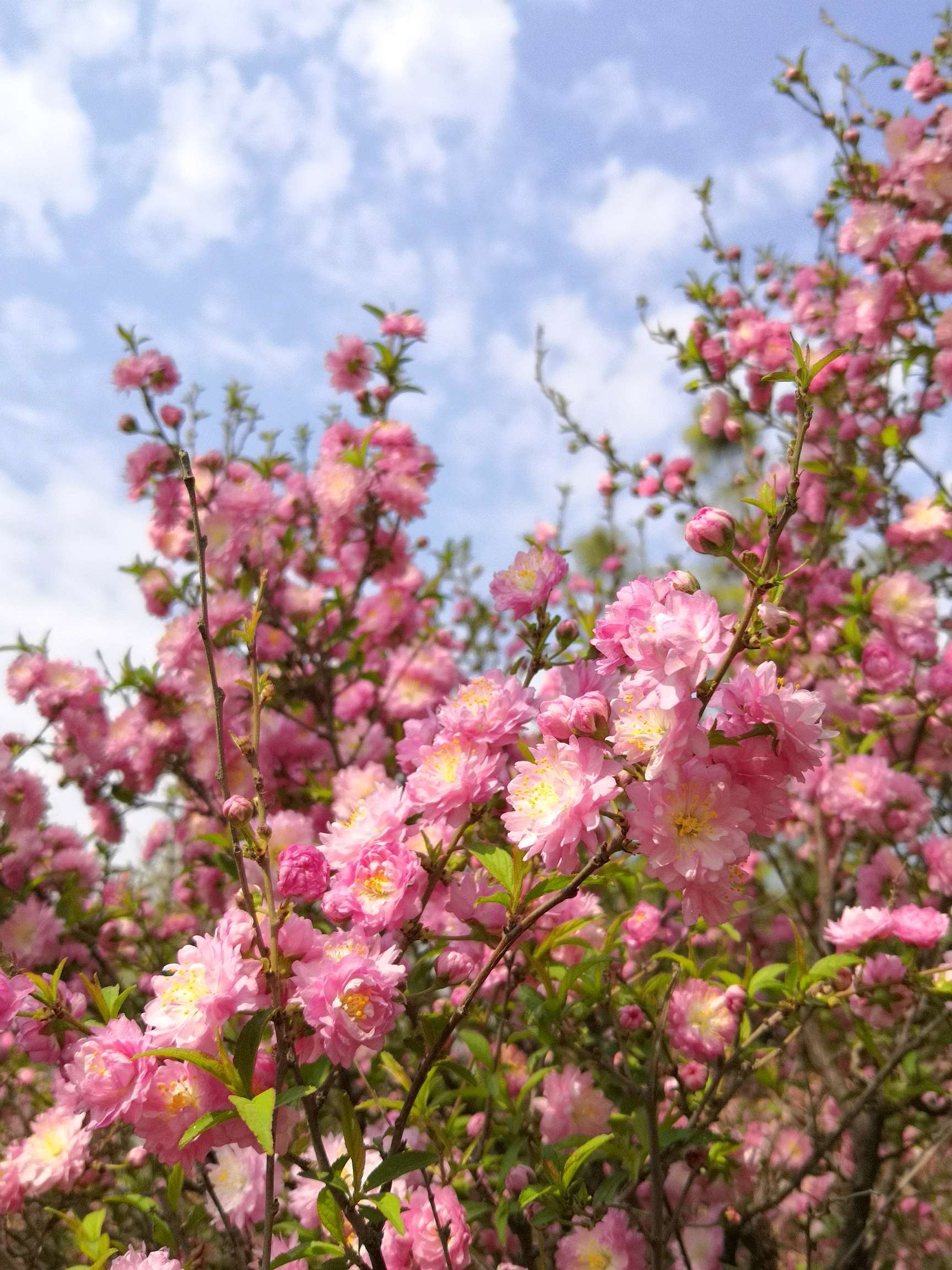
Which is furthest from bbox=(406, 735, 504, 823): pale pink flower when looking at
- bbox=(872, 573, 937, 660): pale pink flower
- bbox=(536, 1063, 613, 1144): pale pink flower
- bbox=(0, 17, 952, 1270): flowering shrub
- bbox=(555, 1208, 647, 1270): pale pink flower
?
bbox=(872, 573, 937, 660): pale pink flower

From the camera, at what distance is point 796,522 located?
3689mm

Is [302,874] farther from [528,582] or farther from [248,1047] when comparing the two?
[528,582]

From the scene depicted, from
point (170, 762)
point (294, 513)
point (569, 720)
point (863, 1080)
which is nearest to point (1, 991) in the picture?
point (569, 720)

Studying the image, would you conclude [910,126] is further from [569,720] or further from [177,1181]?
[177,1181]

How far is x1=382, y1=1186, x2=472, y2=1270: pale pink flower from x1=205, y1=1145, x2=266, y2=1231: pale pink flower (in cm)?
27

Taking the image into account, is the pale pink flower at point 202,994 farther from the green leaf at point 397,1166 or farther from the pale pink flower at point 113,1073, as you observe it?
the green leaf at point 397,1166

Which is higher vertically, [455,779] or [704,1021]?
[455,779]

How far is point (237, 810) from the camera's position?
1146 mm

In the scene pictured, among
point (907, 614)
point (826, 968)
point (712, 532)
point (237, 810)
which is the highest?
point (907, 614)

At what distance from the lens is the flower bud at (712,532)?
107 cm

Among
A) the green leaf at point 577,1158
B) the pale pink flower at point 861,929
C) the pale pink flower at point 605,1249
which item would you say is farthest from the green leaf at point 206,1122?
the pale pink flower at point 861,929

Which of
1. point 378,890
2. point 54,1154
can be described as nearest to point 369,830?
point 378,890

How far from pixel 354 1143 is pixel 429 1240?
328mm

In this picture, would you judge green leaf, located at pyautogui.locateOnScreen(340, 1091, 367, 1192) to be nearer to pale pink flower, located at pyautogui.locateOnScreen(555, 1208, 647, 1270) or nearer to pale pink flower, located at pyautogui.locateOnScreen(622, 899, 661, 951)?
pale pink flower, located at pyautogui.locateOnScreen(555, 1208, 647, 1270)
